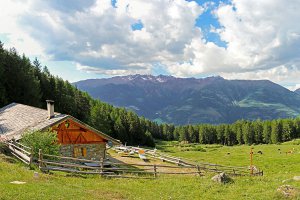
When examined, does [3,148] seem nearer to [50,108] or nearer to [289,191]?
[50,108]

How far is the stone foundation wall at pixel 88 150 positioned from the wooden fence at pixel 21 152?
5.31 metres

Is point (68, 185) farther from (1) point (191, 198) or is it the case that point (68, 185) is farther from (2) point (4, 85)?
(2) point (4, 85)

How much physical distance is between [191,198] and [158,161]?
33.7 metres

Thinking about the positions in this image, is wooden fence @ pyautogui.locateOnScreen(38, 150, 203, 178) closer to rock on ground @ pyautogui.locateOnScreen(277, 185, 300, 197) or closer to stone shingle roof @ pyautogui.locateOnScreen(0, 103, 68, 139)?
stone shingle roof @ pyautogui.locateOnScreen(0, 103, 68, 139)

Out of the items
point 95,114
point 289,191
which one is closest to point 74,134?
point 289,191

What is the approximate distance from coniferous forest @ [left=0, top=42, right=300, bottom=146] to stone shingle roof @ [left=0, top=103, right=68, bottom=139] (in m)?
25.2

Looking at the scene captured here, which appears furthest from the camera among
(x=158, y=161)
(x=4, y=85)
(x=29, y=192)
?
(x=4, y=85)

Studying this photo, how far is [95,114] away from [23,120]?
6173 centimetres

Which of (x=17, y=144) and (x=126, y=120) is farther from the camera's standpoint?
(x=126, y=120)

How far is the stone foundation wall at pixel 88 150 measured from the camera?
118 ft

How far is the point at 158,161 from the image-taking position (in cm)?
5478

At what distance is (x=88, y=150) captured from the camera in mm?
37375

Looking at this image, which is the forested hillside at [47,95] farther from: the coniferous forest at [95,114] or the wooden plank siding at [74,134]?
the wooden plank siding at [74,134]

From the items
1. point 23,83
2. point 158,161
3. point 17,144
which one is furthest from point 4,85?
point 17,144
